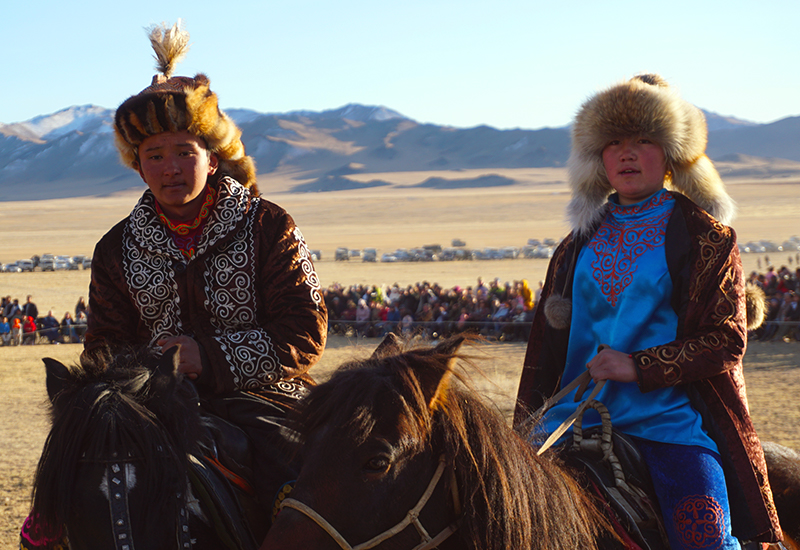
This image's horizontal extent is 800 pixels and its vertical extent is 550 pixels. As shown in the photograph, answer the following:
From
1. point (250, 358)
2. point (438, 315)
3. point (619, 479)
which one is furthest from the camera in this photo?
point (438, 315)

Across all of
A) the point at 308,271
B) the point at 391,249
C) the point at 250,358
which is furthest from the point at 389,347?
the point at 391,249

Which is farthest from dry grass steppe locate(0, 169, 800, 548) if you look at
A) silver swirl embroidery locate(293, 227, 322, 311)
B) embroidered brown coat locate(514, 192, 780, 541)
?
embroidered brown coat locate(514, 192, 780, 541)

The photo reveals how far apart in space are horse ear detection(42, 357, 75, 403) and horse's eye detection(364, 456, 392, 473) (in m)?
1.06

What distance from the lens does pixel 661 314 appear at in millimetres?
3023

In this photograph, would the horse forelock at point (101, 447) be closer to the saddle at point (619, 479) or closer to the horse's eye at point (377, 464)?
the horse's eye at point (377, 464)

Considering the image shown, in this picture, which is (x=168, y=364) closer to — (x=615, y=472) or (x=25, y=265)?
(x=615, y=472)

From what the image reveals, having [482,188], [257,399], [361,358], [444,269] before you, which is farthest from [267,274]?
[482,188]

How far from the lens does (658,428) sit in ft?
9.58

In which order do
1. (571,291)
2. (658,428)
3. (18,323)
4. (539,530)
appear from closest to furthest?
(539,530), (658,428), (571,291), (18,323)

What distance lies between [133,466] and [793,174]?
472ft

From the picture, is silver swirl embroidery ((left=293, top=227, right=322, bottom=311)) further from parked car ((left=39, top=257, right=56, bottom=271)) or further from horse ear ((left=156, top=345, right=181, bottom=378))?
parked car ((left=39, top=257, right=56, bottom=271))

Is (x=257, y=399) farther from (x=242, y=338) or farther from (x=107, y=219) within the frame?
(x=107, y=219)

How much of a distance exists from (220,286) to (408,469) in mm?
1439

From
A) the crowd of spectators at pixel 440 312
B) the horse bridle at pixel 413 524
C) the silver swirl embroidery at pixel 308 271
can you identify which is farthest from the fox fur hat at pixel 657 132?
the crowd of spectators at pixel 440 312
